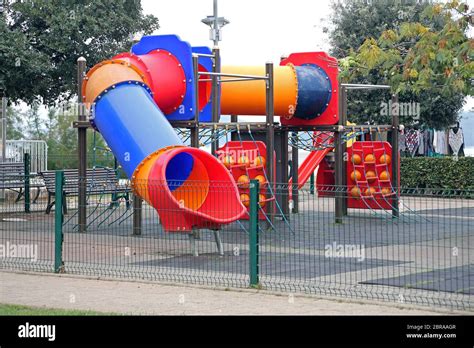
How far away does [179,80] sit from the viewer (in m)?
20.0

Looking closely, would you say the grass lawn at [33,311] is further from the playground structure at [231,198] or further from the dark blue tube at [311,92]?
the dark blue tube at [311,92]

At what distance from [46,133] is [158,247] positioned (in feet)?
102

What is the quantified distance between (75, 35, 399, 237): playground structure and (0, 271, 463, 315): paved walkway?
2690 mm

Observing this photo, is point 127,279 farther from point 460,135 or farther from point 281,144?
point 460,135

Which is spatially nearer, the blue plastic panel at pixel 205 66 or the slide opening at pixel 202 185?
the slide opening at pixel 202 185

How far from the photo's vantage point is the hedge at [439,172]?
32438 mm

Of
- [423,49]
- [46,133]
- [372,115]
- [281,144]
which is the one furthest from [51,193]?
[46,133]

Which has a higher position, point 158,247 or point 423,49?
point 423,49

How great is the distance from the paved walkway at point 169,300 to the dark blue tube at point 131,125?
4.15m

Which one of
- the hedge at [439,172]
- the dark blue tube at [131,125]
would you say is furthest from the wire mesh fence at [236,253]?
the hedge at [439,172]

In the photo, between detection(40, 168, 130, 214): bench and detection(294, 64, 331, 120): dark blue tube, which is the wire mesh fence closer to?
detection(40, 168, 130, 214): bench

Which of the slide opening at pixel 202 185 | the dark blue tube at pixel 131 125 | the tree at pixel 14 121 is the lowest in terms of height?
the slide opening at pixel 202 185
